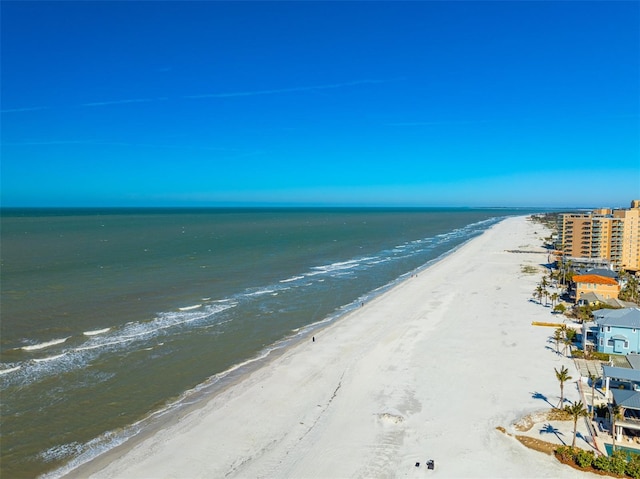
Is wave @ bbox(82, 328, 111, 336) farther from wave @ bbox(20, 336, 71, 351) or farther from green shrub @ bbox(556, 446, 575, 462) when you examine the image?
green shrub @ bbox(556, 446, 575, 462)

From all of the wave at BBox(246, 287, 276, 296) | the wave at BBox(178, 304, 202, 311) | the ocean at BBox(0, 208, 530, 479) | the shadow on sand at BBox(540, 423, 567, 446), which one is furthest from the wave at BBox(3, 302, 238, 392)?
the shadow on sand at BBox(540, 423, 567, 446)

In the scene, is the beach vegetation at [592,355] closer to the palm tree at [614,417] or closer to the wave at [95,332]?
the palm tree at [614,417]

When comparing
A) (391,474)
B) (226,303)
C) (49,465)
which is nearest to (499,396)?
(391,474)

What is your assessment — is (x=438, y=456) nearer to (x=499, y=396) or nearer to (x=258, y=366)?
(x=499, y=396)

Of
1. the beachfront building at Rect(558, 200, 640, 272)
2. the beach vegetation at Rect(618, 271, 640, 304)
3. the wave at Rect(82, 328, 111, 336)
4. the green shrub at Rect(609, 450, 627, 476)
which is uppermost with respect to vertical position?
the beachfront building at Rect(558, 200, 640, 272)

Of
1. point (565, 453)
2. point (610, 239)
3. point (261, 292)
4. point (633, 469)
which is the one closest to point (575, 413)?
point (565, 453)

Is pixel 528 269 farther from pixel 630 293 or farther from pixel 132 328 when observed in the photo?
pixel 132 328

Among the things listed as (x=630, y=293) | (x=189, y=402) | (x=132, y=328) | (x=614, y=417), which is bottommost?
(x=189, y=402)

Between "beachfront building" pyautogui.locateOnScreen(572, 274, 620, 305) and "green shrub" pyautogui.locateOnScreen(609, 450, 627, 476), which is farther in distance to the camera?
"beachfront building" pyautogui.locateOnScreen(572, 274, 620, 305)
